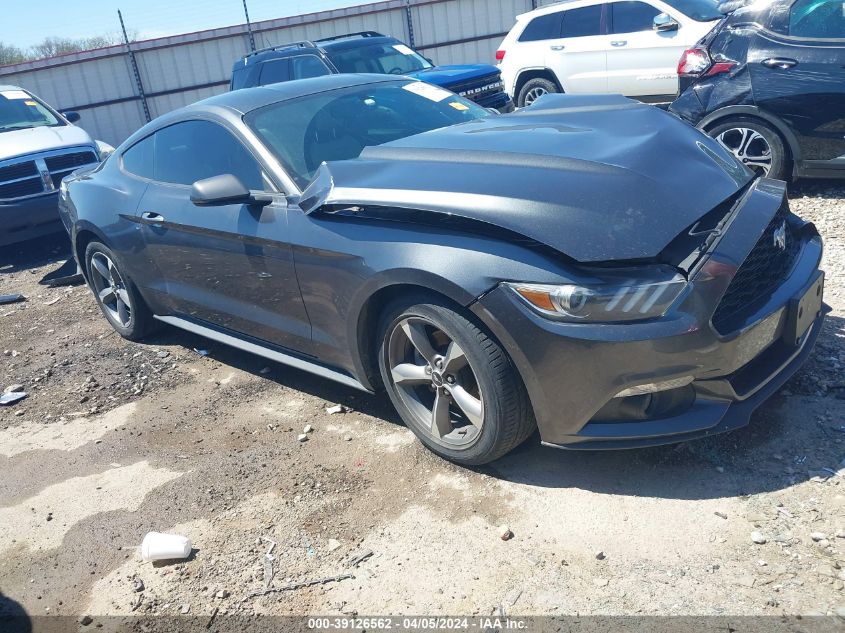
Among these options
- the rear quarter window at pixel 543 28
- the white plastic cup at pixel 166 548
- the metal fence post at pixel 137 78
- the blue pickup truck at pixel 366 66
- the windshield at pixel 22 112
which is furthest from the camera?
the metal fence post at pixel 137 78

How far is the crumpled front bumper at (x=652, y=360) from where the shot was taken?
8.68ft

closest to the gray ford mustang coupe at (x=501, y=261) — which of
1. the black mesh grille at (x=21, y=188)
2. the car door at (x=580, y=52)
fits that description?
the black mesh grille at (x=21, y=188)

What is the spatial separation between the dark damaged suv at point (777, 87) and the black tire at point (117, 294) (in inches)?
178

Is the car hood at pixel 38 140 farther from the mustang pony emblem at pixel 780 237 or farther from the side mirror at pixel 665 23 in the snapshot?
the mustang pony emblem at pixel 780 237

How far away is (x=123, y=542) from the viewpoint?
10.5 feet

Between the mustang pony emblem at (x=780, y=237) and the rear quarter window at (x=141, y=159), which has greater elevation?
the rear quarter window at (x=141, y=159)

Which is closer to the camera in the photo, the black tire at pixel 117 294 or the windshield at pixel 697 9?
the black tire at pixel 117 294

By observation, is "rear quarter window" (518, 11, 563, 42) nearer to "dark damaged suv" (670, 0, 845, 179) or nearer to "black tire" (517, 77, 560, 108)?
"black tire" (517, 77, 560, 108)

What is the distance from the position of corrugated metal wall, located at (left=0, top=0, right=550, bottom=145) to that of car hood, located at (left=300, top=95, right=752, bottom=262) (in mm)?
16209

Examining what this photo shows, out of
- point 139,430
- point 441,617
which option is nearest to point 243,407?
point 139,430

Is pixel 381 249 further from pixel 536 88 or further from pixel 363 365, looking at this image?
pixel 536 88

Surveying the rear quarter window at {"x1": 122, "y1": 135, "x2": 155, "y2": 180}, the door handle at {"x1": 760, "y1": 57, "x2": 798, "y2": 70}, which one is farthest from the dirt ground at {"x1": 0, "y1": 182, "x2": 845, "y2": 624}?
the door handle at {"x1": 760, "y1": 57, "x2": 798, "y2": 70}

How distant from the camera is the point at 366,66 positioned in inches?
417

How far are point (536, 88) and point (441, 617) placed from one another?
10.1m
